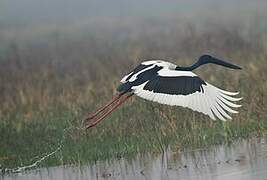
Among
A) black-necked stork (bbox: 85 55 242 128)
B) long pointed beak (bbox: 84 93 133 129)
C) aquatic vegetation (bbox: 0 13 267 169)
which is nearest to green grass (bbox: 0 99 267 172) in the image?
aquatic vegetation (bbox: 0 13 267 169)

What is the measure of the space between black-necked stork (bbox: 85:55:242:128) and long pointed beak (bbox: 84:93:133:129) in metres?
0.36

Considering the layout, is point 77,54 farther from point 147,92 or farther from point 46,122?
point 147,92

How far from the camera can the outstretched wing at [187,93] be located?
958 centimetres

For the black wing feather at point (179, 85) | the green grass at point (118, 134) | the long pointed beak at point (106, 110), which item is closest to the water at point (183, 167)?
the green grass at point (118, 134)

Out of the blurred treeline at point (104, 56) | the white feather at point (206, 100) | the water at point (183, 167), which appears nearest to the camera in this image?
the water at point (183, 167)

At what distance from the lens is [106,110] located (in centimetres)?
1120

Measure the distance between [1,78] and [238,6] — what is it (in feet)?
20.7

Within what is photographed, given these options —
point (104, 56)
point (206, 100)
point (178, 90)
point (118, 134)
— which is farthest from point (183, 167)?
point (104, 56)

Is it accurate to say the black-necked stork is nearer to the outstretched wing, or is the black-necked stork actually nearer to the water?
the outstretched wing

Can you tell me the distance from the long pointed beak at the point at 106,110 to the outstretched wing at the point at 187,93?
0.81 metres

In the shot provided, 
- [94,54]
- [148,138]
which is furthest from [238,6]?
[148,138]

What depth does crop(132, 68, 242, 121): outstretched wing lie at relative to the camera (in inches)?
377

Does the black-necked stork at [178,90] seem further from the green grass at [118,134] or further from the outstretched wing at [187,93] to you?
the green grass at [118,134]

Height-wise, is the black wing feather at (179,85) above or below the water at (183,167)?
above
